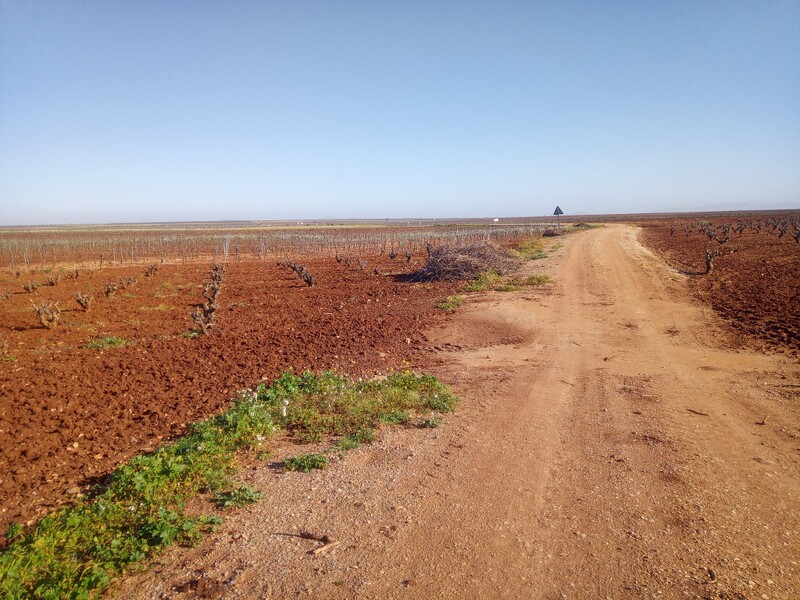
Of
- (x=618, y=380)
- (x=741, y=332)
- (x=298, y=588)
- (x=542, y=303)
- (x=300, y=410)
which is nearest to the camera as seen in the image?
(x=298, y=588)

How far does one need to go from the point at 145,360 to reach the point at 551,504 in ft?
25.2

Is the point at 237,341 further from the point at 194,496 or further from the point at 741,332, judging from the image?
the point at 741,332

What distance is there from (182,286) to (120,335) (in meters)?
9.97

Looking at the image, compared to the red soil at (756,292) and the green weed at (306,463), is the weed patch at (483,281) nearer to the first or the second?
the red soil at (756,292)

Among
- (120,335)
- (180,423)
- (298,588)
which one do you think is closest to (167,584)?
(298,588)

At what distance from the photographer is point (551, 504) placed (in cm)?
408

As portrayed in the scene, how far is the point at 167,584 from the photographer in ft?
10.6

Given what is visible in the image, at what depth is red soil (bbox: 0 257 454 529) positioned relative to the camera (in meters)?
5.46

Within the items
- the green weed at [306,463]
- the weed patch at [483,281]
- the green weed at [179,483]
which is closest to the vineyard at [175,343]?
the weed patch at [483,281]

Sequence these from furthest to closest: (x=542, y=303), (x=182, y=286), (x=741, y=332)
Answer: (x=182, y=286) < (x=542, y=303) < (x=741, y=332)

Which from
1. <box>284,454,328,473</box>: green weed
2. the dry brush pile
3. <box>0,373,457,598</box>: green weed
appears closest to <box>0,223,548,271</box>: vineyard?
the dry brush pile

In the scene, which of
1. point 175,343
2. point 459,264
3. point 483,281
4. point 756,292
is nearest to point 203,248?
point 459,264

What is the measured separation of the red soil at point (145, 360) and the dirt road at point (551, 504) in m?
2.09

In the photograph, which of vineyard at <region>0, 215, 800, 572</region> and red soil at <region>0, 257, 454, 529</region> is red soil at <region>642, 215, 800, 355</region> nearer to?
vineyard at <region>0, 215, 800, 572</region>
